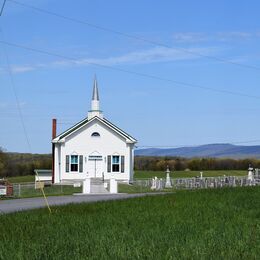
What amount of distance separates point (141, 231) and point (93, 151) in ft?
136

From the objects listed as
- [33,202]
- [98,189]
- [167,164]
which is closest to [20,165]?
[167,164]

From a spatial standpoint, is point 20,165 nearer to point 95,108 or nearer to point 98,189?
point 95,108

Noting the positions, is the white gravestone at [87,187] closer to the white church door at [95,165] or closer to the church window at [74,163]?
the white church door at [95,165]

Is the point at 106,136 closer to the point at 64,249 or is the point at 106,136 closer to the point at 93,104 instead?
the point at 93,104

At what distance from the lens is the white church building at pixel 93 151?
183ft

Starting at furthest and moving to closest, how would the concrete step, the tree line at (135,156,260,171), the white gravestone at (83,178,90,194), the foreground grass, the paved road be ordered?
1. the tree line at (135,156,260,171)
2. the concrete step
3. the white gravestone at (83,178,90,194)
4. the paved road
5. the foreground grass

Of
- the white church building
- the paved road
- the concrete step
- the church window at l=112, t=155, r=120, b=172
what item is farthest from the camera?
the church window at l=112, t=155, r=120, b=172

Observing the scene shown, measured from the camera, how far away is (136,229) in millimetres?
15164

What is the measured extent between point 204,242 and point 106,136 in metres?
44.0

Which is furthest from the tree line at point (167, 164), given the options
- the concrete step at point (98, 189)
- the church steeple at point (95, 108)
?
the concrete step at point (98, 189)

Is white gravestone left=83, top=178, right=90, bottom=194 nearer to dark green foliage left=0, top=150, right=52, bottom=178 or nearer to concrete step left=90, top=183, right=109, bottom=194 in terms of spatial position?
concrete step left=90, top=183, right=109, bottom=194

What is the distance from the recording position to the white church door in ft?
183

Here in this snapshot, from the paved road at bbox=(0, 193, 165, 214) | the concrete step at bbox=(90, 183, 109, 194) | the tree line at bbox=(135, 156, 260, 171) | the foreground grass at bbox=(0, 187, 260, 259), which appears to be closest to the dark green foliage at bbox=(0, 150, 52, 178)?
the tree line at bbox=(135, 156, 260, 171)

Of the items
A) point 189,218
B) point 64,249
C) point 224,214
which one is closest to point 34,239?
point 64,249
